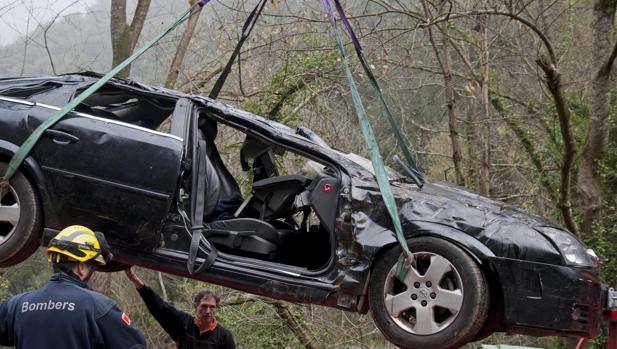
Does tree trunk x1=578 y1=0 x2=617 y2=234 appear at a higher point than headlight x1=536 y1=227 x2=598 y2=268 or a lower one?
higher

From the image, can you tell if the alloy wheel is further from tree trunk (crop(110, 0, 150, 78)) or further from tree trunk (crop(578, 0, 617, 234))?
tree trunk (crop(110, 0, 150, 78))

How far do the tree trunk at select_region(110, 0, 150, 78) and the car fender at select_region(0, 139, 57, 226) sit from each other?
7.55 metres

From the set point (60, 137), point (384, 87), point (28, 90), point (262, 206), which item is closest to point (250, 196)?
point (262, 206)

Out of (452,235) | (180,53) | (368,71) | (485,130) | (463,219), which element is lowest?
(452,235)

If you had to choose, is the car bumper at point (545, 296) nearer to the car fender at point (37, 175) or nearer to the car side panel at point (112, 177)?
the car side panel at point (112, 177)

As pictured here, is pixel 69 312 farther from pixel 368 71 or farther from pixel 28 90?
pixel 368 71

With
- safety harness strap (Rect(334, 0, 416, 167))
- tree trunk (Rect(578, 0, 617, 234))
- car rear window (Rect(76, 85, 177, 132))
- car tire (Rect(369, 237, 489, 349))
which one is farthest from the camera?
tree trunk (Rect(578, 0, 617, 234))

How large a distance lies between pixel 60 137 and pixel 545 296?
10.3ft

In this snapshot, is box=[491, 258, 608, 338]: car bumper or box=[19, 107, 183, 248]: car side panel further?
box=[19, 107, 183, 248]: car side panel

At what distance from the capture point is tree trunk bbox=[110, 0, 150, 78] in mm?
12180

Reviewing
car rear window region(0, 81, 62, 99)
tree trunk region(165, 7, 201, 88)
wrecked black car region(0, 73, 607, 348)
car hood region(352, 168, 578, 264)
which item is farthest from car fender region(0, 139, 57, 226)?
tree trunk region(165, 7, 201, 88)

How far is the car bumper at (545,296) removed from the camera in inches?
173

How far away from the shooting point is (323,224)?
493 cm

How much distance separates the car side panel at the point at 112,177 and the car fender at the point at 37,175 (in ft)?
0.13
